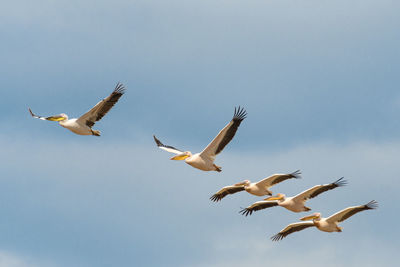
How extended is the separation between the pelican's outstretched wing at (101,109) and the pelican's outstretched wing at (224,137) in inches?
162

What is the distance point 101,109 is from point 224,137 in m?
5.34

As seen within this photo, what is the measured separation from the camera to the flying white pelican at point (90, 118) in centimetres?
3538

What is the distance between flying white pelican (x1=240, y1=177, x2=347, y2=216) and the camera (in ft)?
112

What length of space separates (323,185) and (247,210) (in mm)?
4580

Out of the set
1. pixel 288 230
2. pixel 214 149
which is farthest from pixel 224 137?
pixel 288 230

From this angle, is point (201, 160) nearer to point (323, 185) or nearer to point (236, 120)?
point (236, 120)

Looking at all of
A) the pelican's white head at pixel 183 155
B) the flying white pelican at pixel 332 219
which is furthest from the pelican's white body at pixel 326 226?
the pelican's white head at pixel 183 155

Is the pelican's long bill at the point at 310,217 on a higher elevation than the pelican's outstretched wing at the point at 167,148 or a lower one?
lower

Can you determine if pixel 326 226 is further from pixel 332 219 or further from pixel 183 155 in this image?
pixel 183 155

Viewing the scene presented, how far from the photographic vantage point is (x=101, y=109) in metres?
35.7

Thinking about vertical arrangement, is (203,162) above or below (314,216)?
above

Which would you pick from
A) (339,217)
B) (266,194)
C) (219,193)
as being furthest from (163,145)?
(339,217)

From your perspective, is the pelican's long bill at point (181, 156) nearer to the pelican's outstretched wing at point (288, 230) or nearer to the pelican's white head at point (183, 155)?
the pelican's white head at point (183, 155)

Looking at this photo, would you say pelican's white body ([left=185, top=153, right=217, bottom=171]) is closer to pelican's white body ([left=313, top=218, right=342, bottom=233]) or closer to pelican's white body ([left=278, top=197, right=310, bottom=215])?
pelican's white body ([left=278, top=197, right=310, bottom=215])
